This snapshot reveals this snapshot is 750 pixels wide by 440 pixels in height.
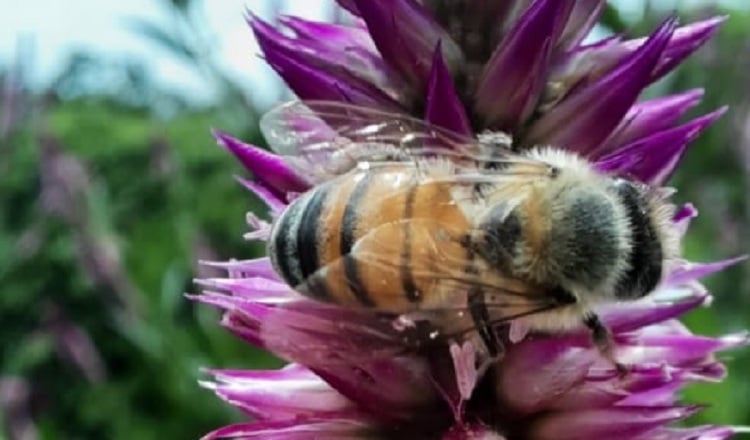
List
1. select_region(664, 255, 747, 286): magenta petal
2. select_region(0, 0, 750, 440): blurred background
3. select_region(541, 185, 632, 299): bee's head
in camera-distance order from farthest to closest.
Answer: select_region(0, 0, 750, 440): blurred background → select_region(664, 255, 747, 286): magenta petal → select_region(541, 185, 632, 299): bee's head

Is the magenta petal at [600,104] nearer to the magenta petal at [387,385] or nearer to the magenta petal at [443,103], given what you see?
the magenta petal at [443,103]

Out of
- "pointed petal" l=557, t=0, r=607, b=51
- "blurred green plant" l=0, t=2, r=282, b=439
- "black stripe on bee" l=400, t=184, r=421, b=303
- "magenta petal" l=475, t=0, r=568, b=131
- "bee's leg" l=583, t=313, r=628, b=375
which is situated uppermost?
"pointed petal" l=557, t=0, r=607, b=51

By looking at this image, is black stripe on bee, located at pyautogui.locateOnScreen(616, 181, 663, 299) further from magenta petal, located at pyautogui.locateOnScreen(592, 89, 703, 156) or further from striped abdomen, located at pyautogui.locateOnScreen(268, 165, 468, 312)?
striped abdomen, located at pyautogui.locateOnScreen(268, 165, 468, 312)

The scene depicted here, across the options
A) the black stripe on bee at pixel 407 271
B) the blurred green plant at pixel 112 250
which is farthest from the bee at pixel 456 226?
the blurred green plant at pixel 112 250

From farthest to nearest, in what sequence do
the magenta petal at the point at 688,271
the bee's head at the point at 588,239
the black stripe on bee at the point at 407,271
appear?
the magenta petal at the point at 688,271 → the bee's head at the point at 588,239 → the black stripe on bee at the point at 407,271

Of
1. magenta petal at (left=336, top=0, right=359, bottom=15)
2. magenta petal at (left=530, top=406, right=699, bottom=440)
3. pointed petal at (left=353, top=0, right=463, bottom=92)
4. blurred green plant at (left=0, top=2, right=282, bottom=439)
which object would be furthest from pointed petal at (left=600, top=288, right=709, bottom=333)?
blurred green plant at (left=0, top=2, right=282, bottom=439)

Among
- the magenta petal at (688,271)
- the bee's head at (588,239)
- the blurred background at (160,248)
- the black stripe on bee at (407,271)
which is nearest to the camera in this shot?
the black stripe on bee at (407,271)
